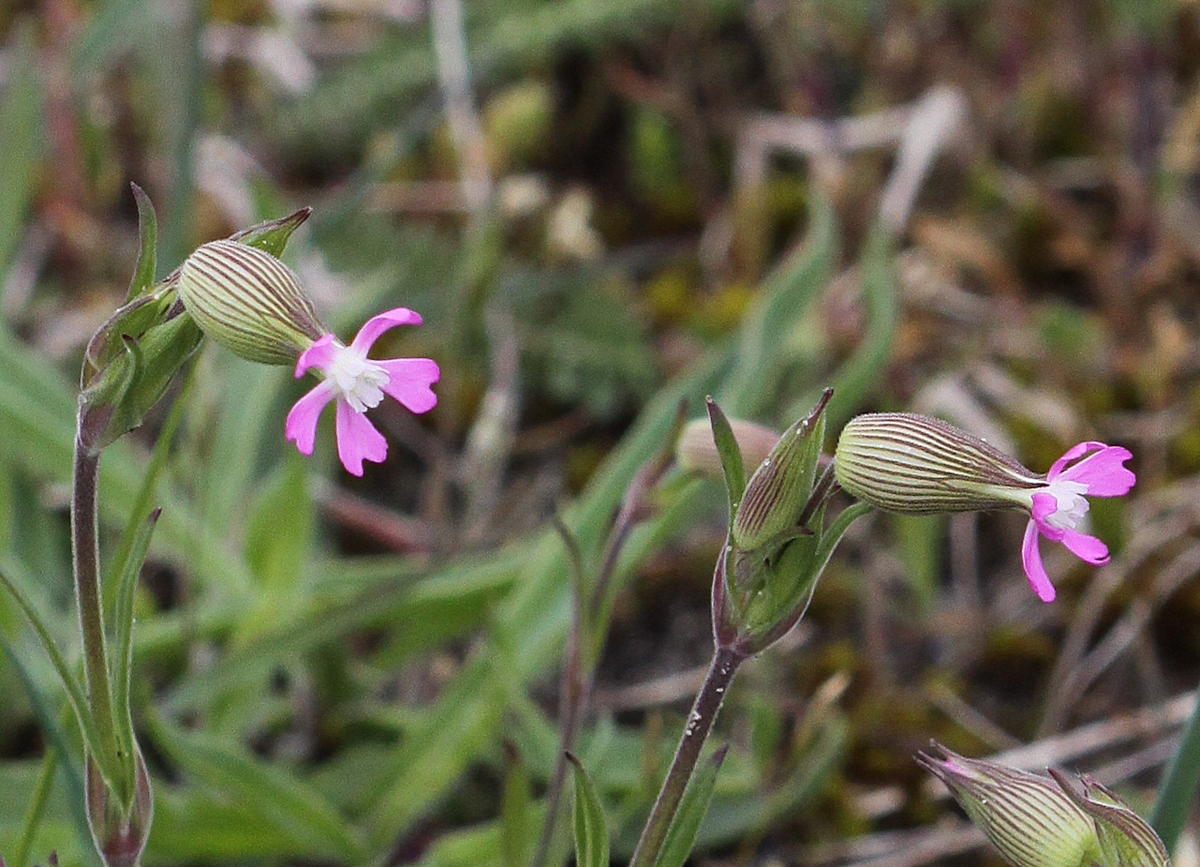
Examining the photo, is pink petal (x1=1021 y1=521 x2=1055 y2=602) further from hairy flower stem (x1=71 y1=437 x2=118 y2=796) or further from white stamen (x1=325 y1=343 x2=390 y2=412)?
hairy flower stem (x1=71 y1=437 x2=118 y2=796)

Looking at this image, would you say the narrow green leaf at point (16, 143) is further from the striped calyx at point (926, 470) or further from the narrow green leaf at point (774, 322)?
the striped calyx at point (926, 470)

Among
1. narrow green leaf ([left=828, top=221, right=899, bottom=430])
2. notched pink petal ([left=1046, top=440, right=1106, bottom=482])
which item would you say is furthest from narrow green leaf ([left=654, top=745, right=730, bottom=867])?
narrow green leaf ([left=828, top=221, right=899, bottom=430])

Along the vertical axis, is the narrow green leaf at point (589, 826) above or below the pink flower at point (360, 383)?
below

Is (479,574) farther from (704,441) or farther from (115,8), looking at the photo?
(115,8)

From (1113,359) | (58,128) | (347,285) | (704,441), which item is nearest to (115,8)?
(58,128)

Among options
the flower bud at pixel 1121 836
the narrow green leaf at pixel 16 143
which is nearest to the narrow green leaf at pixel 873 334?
the flower bud at pixel 1121 836
